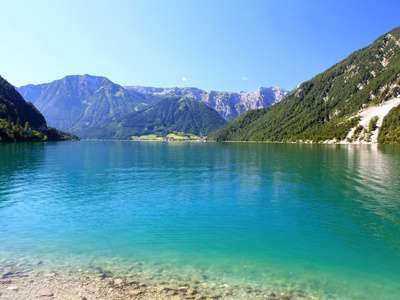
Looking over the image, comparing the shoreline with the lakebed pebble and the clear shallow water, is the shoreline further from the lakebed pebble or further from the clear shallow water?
the clear shallow water

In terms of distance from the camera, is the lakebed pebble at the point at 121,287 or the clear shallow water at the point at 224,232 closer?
the lakebed pebble at the point at 121,287

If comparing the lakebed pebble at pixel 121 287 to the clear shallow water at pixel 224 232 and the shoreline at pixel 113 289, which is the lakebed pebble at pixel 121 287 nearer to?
the shoreline at pixel 113 289

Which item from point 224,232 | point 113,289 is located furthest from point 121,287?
point 224,232

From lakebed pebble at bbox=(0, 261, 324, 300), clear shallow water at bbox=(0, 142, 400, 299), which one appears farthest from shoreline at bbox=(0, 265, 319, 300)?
clear shallow water at bbox=(0, 142, 400, 299)

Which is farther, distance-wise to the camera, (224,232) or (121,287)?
(224,232)

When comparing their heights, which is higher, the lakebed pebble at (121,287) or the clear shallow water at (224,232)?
the lakebed pebble at (121,287)

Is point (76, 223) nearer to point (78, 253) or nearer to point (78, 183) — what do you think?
point (78, 253)

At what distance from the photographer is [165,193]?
117 ft

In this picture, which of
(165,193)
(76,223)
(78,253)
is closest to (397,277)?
(78,253)

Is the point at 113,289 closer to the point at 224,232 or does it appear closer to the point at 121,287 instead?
the point at 121,287

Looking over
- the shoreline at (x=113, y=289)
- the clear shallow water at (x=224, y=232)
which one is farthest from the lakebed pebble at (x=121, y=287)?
the clear shallow water at (x=224, y=232)

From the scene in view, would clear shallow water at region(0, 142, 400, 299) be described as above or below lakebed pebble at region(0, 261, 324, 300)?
below

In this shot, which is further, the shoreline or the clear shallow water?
the clear shallow water

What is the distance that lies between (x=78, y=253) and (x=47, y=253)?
6.75 ft
